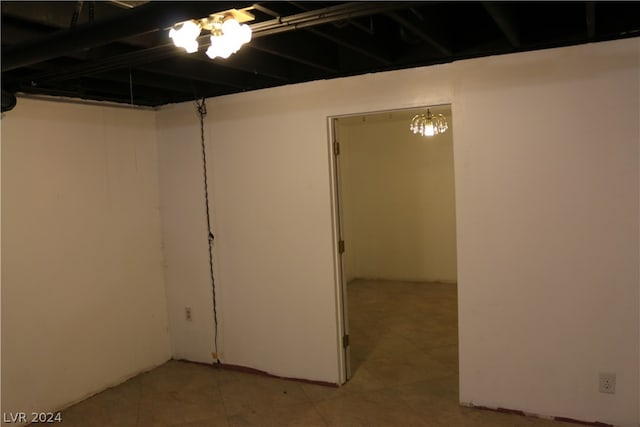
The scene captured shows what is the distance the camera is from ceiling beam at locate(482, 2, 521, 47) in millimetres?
2279

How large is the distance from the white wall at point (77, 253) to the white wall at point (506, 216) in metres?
0.89

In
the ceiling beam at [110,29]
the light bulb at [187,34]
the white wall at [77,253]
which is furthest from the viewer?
the white wall at [77,253]

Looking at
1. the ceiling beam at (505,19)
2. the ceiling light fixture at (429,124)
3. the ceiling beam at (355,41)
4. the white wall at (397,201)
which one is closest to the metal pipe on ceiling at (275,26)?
the ceiling beam at (355,41)

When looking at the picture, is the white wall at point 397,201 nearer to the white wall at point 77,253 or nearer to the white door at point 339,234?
the white door at point 339,234

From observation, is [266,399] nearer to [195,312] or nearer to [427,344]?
[195,312]

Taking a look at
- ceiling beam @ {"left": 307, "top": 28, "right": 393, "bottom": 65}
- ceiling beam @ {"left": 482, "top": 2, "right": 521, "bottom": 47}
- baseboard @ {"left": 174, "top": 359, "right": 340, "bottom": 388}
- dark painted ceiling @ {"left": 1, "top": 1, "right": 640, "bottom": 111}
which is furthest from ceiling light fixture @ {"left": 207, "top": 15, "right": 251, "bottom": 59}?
baseboard @ {"left": 174, "top": 359, "right": 340, "bottom": 388}

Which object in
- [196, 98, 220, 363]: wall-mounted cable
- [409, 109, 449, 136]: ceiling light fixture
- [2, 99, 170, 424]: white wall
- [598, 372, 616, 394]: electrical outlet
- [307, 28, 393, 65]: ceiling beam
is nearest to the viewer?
[307, 28, 393, 65]: ceiling beam

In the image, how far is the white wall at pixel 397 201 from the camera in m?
6.68

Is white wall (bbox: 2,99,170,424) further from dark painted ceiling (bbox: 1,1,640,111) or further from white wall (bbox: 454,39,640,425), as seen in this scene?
white wall (bbox: 454,39,640,425)

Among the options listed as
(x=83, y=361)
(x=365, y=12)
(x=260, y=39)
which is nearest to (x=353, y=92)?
(x=260, y=39)

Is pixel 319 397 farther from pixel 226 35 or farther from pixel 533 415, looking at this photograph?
pixel 226 35

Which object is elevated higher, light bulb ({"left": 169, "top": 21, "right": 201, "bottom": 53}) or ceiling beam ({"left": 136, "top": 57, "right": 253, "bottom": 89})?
ceiling beam ({"left": 136, "top": 57, "right": 253, "bottom": 89})

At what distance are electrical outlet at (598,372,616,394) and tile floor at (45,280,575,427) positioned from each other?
1.20ft

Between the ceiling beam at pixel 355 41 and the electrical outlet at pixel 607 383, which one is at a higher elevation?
the ceiling beam at pixel 355 41
